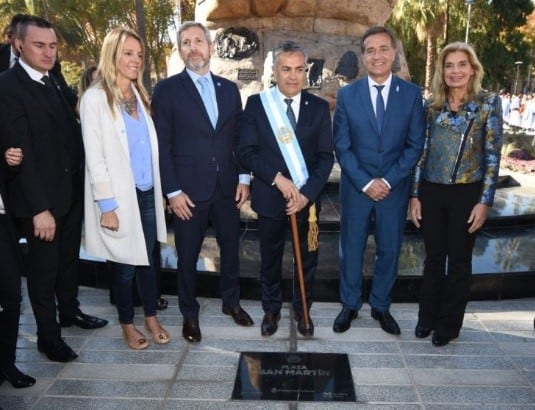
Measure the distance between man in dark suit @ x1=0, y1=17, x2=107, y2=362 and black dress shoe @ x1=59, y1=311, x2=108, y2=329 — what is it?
1.35 ft

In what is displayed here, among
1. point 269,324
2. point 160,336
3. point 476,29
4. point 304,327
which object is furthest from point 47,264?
point 476,29

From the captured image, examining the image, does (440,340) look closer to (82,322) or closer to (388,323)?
(388,323)

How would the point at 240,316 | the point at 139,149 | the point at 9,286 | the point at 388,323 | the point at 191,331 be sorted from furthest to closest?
1. the point at 240,316
2. the point at 388,323
3. the point at 191,331
4. the point at 139,149
5. the point at 9,286

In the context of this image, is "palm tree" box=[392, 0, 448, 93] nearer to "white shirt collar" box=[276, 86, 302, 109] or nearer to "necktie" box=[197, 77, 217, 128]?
"white shirt collar" box=[276, 86, 302, 109]

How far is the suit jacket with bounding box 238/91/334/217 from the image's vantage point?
3.23 meters

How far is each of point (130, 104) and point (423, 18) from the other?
2017 cm

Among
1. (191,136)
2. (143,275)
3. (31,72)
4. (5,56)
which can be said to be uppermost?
(5,56)

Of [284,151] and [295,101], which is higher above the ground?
[295,101]

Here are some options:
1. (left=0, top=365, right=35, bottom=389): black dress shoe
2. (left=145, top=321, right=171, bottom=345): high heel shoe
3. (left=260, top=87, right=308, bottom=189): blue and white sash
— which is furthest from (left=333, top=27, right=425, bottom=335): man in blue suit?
(left=0, top=365, right=35, bottom=389): black dress shoe

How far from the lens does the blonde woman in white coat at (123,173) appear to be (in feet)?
9.62

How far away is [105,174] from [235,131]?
2.99 ft

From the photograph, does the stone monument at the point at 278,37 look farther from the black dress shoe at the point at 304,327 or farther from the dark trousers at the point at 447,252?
the black dress shoe at the point at 304,327

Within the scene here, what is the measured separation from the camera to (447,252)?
3.35 m

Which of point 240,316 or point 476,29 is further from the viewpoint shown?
point 476,29
